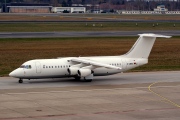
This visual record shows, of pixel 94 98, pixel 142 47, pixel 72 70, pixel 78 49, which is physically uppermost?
pixel 142 47

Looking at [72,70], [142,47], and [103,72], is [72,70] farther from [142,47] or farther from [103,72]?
[142,47]

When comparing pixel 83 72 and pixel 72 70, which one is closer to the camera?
pixel 83 72

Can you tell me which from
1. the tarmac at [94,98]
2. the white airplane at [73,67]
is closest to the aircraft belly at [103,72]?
the white airplane at [73,67]

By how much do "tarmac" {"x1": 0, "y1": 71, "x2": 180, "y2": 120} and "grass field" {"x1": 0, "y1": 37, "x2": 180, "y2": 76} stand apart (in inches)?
305

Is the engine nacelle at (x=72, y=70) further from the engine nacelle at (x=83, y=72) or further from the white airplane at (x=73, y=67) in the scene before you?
the engine nacelle at (x=83, y=72)

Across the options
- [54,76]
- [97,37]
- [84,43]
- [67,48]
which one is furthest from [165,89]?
[97,37]

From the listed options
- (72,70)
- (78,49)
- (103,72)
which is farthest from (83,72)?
(78,49)

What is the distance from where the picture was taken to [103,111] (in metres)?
33.3

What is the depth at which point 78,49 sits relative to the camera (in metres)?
71.5

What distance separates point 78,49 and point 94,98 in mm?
33747

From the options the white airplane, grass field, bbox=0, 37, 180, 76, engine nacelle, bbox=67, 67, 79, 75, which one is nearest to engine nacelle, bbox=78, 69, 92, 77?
the white airplane

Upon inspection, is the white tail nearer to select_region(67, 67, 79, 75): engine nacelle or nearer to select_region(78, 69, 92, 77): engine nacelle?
select_region(78, 69, 92, 77): engine nacelle

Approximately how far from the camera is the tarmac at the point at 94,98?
3212 centimetres

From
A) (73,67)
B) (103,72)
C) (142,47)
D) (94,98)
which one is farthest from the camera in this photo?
(142,47)
